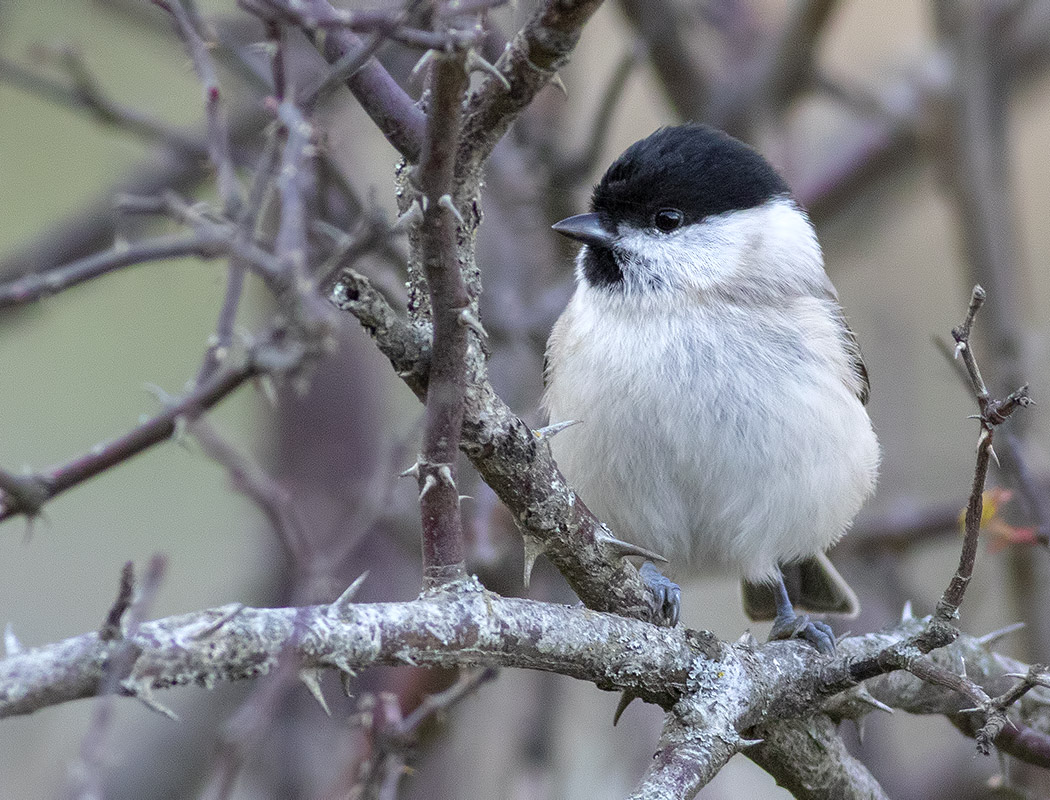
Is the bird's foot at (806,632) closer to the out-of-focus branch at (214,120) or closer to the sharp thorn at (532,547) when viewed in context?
the sharp thorn at (532,547)

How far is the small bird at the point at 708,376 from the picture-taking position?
3.11 meters

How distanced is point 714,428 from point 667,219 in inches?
31.1

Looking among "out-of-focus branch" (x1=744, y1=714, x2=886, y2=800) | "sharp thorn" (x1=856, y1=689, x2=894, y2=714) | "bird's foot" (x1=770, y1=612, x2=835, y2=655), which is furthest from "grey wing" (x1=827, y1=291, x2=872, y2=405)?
"out-of-focus branch" (x1=744, y1=714, x2=886, y2=800)

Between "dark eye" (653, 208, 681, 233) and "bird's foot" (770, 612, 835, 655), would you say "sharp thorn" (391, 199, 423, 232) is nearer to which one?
"bird's foot" (770, 612, 835, 655)

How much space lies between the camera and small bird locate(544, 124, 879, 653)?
3109mm

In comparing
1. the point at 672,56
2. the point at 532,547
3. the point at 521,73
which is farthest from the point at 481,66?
the point at 672,56

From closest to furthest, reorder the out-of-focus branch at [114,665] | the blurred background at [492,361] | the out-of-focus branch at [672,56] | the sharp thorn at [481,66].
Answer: the out-of-focus branch at [114,665] → the sharp thorn at [481,66] → the blurred background at [492,361] → the out-of-focus branch at [672,56]

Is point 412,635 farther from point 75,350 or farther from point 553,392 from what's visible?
point 75,350

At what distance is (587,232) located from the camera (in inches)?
136

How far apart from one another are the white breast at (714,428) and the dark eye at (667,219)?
0.31 meters

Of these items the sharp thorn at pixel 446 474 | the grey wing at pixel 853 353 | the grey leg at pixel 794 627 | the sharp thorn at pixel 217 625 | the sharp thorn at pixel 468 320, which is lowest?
the sharp thorn at pixel 217 625

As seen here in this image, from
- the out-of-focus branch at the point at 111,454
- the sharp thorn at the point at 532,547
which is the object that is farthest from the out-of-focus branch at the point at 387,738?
the out-of-focus branch at the point at 111,454

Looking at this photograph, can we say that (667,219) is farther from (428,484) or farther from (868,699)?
(428,484)

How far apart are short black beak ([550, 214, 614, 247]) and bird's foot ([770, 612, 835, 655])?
51.0 inches
